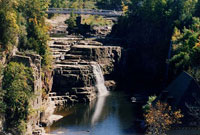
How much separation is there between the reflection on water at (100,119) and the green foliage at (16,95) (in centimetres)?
795

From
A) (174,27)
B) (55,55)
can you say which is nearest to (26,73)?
(55,55)

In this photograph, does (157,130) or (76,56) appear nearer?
(157,130)

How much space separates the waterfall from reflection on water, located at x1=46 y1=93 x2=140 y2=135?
2.73 meters

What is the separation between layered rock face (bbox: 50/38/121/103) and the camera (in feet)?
250

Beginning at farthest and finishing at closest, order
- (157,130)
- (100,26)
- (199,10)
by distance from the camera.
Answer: (100,26) → (199,10) → (157,130)

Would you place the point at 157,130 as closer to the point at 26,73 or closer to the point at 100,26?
the point at 26,73

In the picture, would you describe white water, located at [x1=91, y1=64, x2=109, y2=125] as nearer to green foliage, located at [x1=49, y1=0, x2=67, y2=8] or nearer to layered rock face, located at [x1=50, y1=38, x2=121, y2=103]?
layered rock face, located at [x1=50, y1=38, x2=121, y2=103]

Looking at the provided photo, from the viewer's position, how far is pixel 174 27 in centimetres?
8669

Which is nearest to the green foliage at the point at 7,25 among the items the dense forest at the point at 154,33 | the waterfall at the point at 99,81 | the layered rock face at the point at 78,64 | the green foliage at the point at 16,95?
the green foliage at the point at 16,95

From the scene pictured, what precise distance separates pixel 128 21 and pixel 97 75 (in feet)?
79.7

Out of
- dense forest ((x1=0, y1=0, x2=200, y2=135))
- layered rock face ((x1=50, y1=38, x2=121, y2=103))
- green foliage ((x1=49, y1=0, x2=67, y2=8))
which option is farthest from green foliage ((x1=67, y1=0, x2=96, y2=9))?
layered rock face ((x1=50, y1=38, x2=121, y2=103))

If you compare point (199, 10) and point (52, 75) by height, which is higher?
point (199, 10)

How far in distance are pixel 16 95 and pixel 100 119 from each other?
1725 cm

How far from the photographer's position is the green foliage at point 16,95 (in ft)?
167
